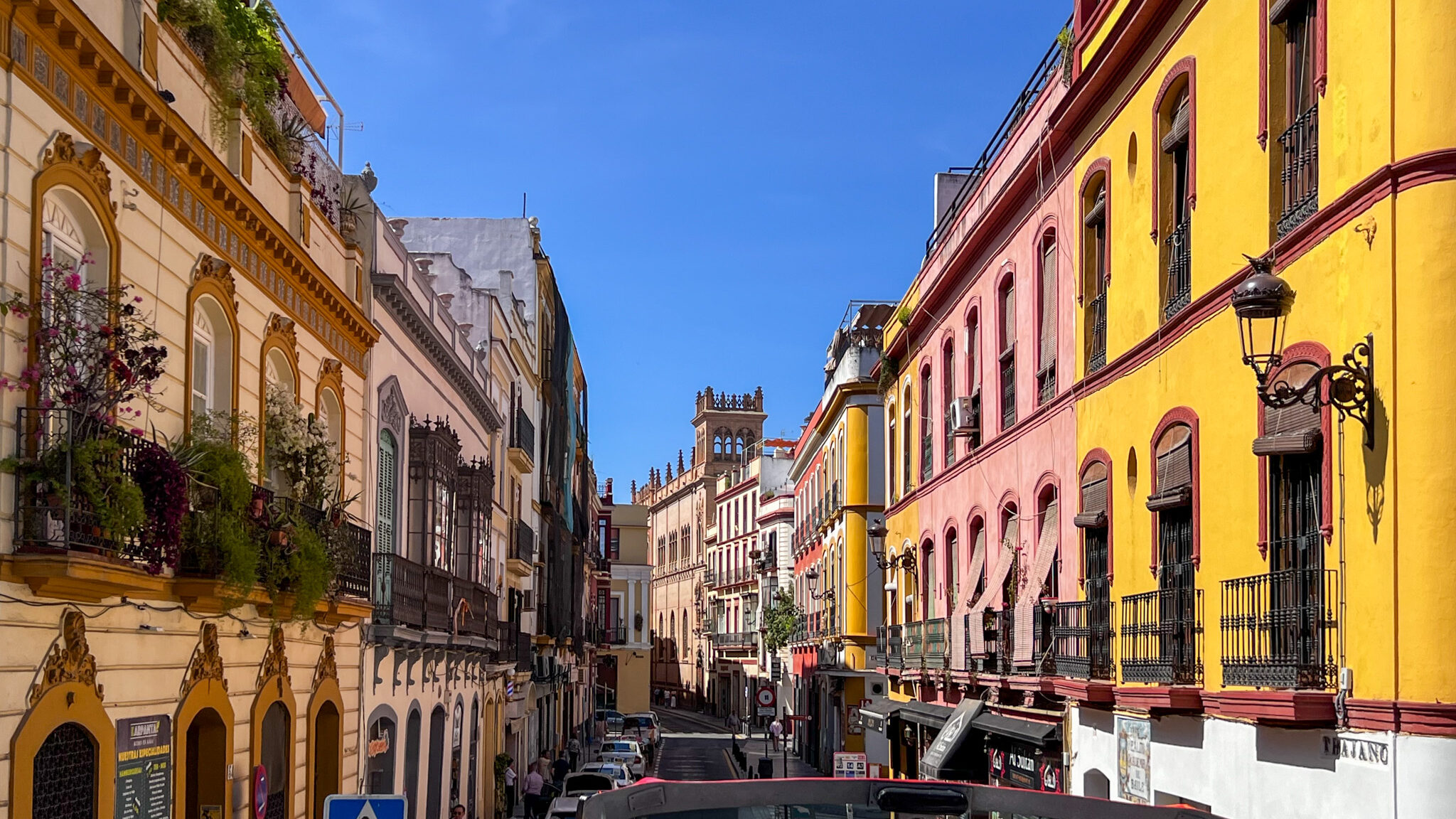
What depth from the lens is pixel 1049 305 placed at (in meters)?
20.2

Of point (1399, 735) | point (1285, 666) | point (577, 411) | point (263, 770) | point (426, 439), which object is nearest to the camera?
point (1399, 735)

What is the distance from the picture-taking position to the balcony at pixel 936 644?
24.8 meters

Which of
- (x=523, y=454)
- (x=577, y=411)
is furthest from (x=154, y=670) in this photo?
(x=577, y=411)

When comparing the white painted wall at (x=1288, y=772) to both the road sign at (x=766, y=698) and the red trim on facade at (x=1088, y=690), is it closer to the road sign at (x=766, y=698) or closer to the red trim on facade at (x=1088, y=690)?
the red trim on facade at (x=1088, y=690)

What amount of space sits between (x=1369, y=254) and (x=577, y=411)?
2092 inches

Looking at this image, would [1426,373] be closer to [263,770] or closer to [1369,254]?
[1369,254]

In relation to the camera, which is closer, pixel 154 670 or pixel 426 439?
pixel 154 670

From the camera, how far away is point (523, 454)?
36594 mm

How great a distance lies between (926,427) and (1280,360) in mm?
17969

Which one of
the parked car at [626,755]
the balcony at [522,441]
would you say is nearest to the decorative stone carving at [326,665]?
the balcony at [522,441]

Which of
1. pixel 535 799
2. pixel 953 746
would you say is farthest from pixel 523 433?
pixel 953 746

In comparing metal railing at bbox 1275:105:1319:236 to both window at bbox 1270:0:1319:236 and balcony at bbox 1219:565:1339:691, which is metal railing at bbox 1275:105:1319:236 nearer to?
window at bbox 1270:0:1319:236

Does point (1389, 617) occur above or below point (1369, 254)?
below

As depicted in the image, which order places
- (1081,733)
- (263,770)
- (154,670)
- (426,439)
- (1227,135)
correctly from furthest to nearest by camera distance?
(426,439) → (1081,733) → (263,770) → (1227,135) → (154,670)
